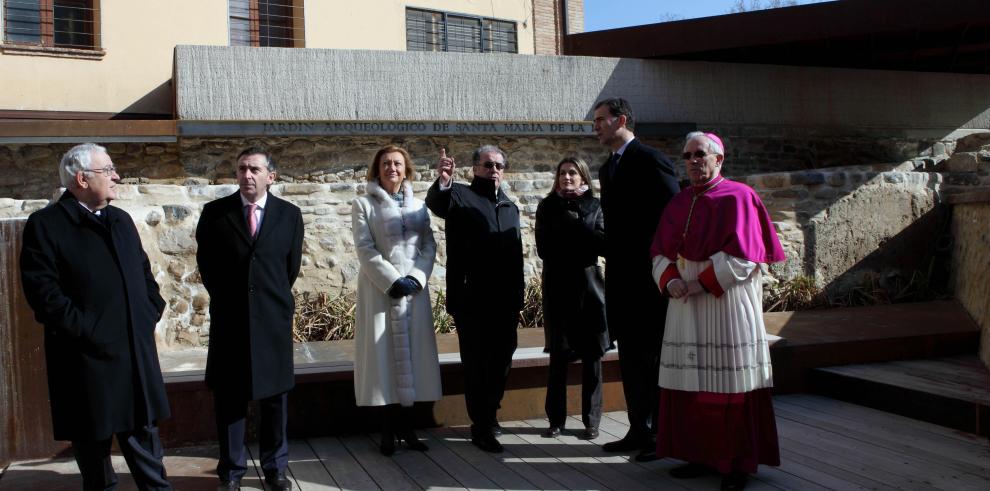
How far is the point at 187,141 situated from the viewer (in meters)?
8.53

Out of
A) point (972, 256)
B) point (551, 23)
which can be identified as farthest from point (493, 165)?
point (551, 23)

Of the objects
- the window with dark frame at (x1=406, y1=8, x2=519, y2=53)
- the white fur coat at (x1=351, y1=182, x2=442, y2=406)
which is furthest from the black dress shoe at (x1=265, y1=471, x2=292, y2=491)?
the window with dark frame at (x1=406, y1=8, x2=519, y2=53)

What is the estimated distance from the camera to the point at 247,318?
12.6 feet

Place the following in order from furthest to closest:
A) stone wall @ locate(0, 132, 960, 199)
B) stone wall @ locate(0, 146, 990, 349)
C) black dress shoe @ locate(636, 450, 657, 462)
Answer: stone wall @ locate(0, 132, 960, 199) → stone wall @ locate(0, 146, 990, 349) → black dress shoe @ locate(636, 450, 657, 462)

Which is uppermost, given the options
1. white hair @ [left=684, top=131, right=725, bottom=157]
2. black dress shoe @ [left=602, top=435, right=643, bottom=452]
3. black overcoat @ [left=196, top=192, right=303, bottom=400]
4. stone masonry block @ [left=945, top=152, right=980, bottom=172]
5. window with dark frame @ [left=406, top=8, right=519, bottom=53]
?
window with dark frame @ [left=406, top=8, right=519, bottom=53]

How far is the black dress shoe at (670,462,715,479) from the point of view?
4.00 metres

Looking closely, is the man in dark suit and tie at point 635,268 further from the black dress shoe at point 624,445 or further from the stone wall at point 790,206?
the stone wall at point 790,206

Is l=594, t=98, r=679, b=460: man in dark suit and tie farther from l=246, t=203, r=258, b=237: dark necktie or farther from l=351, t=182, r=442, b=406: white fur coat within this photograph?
l=246, t=203, r=258, b=237: dark necktie

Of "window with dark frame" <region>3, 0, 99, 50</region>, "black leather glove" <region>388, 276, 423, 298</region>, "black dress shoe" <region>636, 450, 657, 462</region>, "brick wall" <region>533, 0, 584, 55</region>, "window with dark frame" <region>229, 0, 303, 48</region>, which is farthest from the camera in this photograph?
"brick wall" <region>533, 0, 584, 55</region>

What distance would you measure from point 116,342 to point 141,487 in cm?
67

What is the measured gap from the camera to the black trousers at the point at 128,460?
3.43m

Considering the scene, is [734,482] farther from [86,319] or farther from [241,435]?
[86,319]

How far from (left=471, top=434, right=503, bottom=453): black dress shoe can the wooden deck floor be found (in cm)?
5

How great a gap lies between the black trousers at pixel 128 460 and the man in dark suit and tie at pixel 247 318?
13.7 inches
